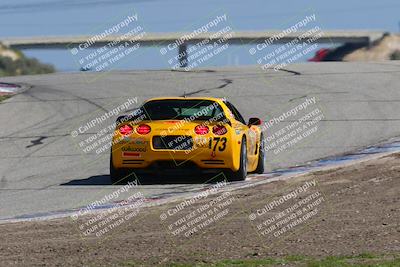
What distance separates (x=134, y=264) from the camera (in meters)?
8.41

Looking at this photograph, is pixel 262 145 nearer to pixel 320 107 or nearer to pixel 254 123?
pixel 254 123

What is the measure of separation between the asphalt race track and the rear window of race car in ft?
3.12

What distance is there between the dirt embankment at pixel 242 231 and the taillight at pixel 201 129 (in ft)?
6.52

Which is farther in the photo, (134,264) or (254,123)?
(254,123)

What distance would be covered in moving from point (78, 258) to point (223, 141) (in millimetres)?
6064

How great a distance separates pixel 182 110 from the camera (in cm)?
1527

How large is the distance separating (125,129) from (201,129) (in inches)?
41.4

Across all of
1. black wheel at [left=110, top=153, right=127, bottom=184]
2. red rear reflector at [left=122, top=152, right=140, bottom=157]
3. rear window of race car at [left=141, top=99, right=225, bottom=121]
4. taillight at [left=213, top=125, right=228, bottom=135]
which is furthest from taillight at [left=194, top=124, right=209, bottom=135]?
black wheel at [left=110, top=153, right=127, bottom=184]

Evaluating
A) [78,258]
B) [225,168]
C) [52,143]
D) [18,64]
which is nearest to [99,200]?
[225,168]

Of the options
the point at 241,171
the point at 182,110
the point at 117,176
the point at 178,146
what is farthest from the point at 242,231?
the point at 182,110

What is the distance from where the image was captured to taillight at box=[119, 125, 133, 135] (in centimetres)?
1474

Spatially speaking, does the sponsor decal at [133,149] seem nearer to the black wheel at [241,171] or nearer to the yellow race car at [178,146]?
the yellow race car at [178,146]

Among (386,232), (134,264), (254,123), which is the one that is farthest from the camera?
(254,123)

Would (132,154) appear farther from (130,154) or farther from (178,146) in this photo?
(178,146)
